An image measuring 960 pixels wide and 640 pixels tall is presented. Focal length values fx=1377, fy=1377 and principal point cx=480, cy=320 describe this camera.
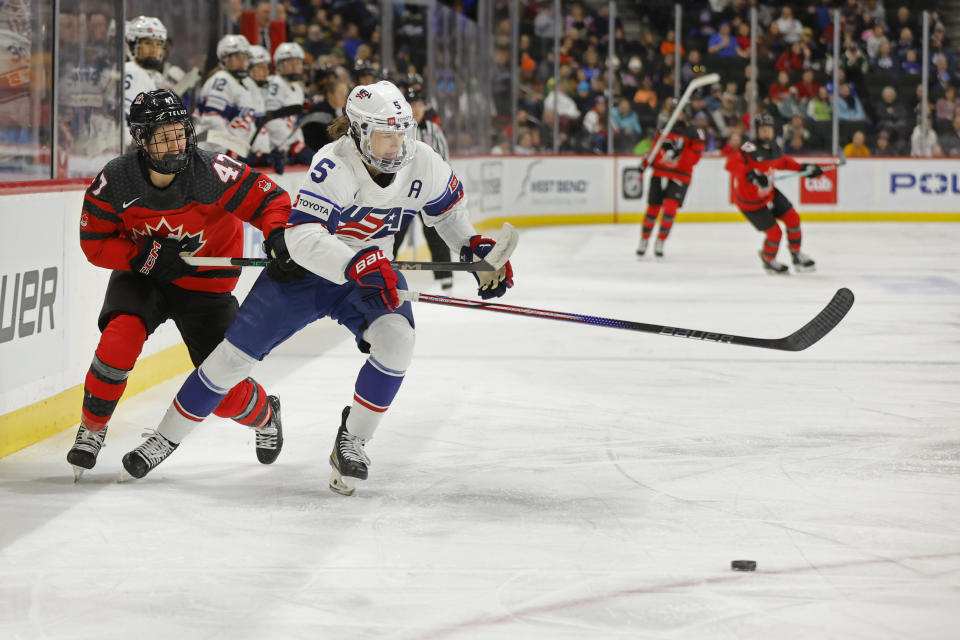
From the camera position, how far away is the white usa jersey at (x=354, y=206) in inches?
130

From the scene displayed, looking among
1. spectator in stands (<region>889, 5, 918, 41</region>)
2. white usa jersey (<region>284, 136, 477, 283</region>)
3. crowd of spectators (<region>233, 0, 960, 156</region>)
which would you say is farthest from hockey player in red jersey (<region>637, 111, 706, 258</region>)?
white usa jersey (<region>284, 136, 477, 283</region>)

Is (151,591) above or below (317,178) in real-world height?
below

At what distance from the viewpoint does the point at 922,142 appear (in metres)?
15.2

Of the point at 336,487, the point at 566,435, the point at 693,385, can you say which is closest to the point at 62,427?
the point at 336,487

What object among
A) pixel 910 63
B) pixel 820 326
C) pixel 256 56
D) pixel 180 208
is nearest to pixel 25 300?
pixel 180 208

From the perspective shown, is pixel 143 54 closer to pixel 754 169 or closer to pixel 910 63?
pixel 754 169

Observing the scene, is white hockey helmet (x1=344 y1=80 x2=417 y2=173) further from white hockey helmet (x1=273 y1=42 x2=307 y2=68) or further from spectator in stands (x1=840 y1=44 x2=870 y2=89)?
spectator in stands (x1=840 y1=44 x2=870 y2=89)

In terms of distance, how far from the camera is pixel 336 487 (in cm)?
354

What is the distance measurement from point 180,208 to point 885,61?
43.7 feet

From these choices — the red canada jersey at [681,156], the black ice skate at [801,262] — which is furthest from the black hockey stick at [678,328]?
the red canada jersey at [681,156]

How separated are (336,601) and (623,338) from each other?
4092 mm

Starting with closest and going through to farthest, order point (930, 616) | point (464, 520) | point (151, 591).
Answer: point (930, 616)
point (151, 591)
point (464, 520)

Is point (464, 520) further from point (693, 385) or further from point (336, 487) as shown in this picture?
point (693, 385)

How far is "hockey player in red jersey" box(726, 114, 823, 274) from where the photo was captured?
31.6 ft
